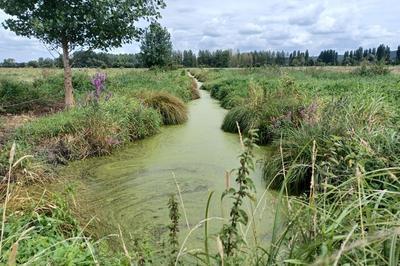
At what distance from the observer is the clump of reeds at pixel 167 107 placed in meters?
10.8

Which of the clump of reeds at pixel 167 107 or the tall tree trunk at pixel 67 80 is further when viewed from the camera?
the clump of reeds at pixel 167 107

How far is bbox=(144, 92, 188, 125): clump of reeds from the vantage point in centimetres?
1077

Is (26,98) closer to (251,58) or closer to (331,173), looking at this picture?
(331,173)

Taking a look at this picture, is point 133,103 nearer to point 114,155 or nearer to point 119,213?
point 114,155

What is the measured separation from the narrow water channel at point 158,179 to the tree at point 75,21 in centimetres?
336

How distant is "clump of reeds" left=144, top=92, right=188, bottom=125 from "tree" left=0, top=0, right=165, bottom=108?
1815 millimetres

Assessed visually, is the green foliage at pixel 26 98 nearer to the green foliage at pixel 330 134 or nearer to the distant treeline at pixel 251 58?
the green foliage at pixel 330 134

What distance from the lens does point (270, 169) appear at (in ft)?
18.6

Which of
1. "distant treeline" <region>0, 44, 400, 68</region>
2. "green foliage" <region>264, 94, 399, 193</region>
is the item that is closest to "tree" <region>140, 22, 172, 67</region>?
"distant treeline" <region>0, 44, 400, 68</region>

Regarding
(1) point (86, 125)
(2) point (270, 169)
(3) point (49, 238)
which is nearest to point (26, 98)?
(1) point (86, 125)

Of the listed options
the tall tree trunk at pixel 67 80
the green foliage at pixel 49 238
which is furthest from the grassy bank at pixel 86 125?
the green foliage at pixel 49 238

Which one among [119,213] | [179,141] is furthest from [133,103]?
[119,213]

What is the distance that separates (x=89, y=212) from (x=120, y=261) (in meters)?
1.62

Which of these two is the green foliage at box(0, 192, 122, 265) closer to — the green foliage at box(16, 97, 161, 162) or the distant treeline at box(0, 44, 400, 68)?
the green foliage at box(16, 97, 161, 162)
